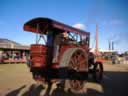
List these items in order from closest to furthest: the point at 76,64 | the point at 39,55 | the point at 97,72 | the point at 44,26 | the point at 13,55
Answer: the point at 39,55 < the point at 76,64 < the point at 44,26 < the point at 97,72 < the point at 13,55

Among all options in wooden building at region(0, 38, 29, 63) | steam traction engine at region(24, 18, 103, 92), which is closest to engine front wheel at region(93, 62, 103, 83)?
steam traction engine at region(24, 18, 103, 92)

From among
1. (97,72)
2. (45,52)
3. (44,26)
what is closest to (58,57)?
(45,52)

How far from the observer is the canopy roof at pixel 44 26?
8875mm

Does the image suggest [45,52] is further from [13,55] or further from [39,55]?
[13,55]

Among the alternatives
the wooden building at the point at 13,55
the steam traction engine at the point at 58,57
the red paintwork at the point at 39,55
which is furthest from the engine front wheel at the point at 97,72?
the wooden building at the point at 13,55

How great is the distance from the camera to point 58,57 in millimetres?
9055

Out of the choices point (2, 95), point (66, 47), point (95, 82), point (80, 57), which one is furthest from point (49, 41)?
point (95, 82)

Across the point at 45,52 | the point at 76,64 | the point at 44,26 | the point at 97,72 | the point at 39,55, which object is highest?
the point at 44,26

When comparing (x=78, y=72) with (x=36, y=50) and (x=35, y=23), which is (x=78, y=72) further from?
(x=35, y=23)

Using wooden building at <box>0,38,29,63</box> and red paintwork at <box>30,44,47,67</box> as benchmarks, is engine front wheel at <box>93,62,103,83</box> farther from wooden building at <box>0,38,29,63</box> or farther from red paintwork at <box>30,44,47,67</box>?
wooden building at <box>0,38,29,63</box>

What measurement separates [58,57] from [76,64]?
86cm

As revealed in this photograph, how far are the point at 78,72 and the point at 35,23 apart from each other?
3.01 meters

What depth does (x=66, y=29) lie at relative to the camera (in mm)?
9414

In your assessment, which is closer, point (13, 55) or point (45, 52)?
point (45, 52)
